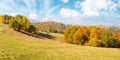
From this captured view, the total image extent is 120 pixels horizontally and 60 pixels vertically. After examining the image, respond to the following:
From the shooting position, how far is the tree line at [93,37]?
86.3m

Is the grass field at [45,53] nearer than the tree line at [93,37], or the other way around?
the grass field at [45,53]

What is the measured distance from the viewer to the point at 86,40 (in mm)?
100125

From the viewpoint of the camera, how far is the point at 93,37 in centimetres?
9375

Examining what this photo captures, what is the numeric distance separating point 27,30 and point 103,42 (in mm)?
45606

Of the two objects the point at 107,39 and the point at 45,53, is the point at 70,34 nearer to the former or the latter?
the point at 107,39

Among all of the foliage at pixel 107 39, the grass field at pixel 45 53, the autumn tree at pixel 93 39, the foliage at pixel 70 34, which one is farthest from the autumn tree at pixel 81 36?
the grass field at pixel 45 53

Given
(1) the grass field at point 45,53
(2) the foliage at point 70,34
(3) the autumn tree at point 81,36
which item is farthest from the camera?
(2) the foliage at point 70,34

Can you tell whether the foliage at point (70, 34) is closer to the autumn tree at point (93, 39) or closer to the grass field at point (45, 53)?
the autumn tree at point (93, 39)

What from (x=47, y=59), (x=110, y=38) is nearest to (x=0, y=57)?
(x=47, y=59)

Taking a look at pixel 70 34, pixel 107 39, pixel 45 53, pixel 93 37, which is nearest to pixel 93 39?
pixel 93 37

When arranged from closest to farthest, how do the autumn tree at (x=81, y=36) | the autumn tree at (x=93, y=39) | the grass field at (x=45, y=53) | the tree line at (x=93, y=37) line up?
the grass field at (x=45, y=53) < the tree line at (x=93, y=37) < the autumn tree at (x=93, y=39) < the autumn tree at (x=81, y=36)

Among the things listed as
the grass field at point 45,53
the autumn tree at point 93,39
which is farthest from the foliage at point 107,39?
the grass field at point 45,53

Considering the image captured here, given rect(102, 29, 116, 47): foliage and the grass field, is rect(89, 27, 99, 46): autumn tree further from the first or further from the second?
the grass field

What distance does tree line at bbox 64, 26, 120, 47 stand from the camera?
8631 cm
